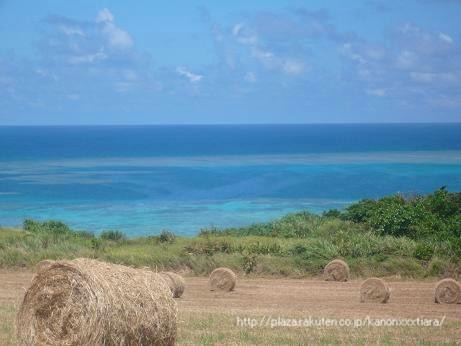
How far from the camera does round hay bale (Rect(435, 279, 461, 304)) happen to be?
68.6ft

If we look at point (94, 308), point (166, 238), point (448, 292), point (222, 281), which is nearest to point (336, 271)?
point (222, 281)

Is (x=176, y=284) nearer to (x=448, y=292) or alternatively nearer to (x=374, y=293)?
(x=374, y=293)

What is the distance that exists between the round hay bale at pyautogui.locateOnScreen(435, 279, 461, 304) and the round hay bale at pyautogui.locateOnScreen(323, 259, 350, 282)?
5626 mm

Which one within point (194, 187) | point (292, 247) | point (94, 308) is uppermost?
point (94, 308)

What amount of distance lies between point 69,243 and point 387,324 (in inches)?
702

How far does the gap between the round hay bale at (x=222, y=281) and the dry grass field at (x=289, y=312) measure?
291 millimetres

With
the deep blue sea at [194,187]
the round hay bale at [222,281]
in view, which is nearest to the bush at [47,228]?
the deep blue sea at [194,187]

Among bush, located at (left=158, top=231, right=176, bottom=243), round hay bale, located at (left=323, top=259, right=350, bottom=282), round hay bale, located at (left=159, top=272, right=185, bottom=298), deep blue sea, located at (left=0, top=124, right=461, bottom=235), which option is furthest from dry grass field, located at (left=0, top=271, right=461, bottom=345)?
deep blue sea, located at (left=0, top=124, right=461, bottom=235)

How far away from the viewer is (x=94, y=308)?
11148mm

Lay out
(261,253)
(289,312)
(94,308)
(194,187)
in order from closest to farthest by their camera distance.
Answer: (94,308) < (289,312) < (261,253) < (194,187)

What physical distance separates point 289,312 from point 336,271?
26.6 feet

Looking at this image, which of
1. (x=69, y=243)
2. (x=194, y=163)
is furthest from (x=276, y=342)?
(x=194, y=163)

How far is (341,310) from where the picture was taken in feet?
63.7

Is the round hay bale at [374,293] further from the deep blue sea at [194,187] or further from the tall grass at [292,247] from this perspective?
the deep blue sea at [194,187]
